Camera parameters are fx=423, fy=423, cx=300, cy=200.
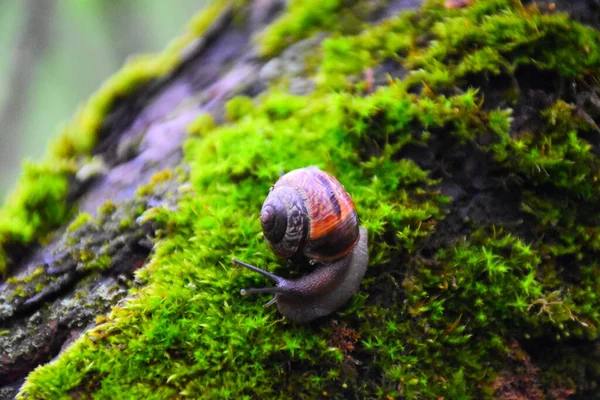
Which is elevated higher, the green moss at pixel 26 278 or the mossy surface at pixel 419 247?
the green moss at pixel 26 278

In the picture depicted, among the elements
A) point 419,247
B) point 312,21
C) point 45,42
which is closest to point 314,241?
point 419,247

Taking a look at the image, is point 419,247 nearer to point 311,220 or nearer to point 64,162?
point 311,220

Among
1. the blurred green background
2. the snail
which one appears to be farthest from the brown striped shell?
the blurred green background

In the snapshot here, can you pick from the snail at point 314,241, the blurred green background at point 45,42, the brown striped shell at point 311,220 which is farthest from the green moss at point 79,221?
the blurred green background at point 45,42

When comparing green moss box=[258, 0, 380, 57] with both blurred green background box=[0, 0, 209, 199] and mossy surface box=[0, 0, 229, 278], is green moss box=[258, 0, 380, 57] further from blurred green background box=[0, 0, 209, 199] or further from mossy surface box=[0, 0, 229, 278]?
blurred green background box=[0, 0, 209, 199]

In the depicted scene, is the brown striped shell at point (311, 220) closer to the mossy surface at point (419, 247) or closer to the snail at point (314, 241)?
the snail at point (314, 241)

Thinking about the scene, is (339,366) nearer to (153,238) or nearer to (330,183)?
(330,183)
